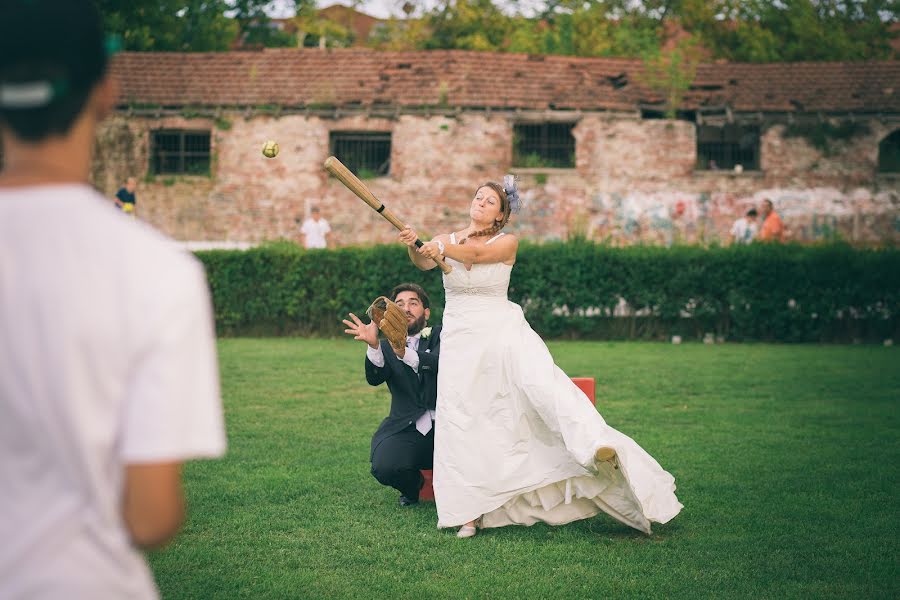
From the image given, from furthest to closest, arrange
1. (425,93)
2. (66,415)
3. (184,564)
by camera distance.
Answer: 1. (425,93)
2. (184,564)
3. (66,415)

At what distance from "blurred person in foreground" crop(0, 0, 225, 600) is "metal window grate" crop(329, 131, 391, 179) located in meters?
26.1

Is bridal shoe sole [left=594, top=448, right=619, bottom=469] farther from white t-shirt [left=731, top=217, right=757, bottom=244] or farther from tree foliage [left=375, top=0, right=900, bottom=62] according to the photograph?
tree foliage [left=375, top=0, right=900, bottom=62]

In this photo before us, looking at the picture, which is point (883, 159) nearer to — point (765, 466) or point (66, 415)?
point (765, 466)

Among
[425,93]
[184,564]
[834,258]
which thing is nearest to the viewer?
[184,564]

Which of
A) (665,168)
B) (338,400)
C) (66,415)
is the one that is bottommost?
(338,400)

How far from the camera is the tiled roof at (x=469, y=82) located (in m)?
27.5

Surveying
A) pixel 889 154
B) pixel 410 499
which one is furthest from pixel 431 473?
pixel 889 154

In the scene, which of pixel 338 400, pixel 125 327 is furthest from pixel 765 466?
pixel 125 327

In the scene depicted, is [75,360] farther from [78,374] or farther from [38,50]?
[38,50]

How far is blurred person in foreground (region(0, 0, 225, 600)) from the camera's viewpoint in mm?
1721

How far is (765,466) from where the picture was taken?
26.9 ft

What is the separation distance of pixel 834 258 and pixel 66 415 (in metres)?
18.6

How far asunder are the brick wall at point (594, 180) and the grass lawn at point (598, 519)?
15.7 meters

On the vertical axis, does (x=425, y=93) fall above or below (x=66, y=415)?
above
